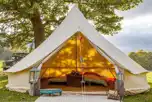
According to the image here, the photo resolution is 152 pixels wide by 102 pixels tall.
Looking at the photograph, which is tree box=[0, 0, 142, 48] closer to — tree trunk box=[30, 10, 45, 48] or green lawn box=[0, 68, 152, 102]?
tree trunk box=[30, 10, 45, 48]

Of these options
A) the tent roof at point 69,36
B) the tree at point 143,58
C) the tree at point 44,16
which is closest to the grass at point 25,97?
the tent roof at point 69,36

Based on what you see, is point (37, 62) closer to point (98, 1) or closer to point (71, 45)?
point (71, 45)

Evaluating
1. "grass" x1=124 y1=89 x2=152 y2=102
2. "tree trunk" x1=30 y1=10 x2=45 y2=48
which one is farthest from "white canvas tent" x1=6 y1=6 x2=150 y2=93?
"tree trunk" x1=30 y1=10 x2=45 y2=48

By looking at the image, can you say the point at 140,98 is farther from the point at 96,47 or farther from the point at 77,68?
the point at 77,68

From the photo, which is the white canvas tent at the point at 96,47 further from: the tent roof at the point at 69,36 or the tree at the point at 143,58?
the tree at the point at 143,58

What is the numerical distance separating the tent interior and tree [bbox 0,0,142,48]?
316 centimetres

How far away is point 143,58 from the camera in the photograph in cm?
2183

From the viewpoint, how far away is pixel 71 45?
36.1 ft

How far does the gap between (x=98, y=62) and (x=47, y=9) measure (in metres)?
4.49

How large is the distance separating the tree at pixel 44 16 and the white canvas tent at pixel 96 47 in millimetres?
4771

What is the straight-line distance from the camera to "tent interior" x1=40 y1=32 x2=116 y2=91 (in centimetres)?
999

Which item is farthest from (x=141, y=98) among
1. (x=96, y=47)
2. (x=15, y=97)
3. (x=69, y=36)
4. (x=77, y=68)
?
(x=77, y=68)

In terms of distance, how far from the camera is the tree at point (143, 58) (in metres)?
21.5

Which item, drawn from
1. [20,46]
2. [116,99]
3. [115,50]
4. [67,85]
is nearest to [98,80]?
[67,85]
